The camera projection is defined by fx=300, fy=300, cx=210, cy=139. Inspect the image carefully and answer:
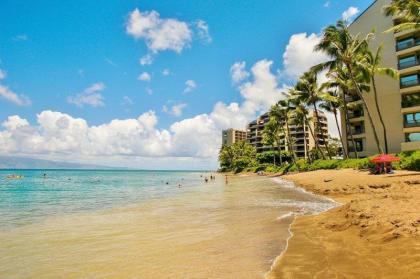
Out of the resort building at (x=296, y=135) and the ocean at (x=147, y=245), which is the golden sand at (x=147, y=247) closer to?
the ocean at (x=147, y=245)

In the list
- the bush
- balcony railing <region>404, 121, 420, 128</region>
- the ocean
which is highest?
balcony railing <region>404, 121, 420, 128</region>

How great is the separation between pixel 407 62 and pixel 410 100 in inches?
240

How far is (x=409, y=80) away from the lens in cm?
4572

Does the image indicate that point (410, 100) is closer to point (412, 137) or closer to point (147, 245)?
point (412, 137)

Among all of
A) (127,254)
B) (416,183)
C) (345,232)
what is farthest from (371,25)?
(127,254)

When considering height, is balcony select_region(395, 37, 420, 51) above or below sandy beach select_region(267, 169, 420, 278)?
above

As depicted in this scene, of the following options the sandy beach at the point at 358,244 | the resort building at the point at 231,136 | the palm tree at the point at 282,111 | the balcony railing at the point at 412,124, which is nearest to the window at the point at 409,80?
the balcony railing at the point at 412,124

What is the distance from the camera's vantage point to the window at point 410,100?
4393cm

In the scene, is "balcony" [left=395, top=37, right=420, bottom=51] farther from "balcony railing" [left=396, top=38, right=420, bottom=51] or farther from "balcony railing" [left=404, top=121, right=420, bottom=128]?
"balcony railing" [left=404, top=121, right=420, bottom=128]

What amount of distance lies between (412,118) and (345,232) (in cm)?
4535

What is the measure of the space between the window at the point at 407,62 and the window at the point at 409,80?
1.73m

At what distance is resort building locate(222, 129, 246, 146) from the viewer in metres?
188

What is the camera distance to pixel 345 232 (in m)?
8.88

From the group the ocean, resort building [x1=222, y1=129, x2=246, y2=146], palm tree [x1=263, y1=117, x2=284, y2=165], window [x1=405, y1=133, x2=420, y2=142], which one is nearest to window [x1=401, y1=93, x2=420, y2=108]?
window [x1=405, y1=133, x2=420, y2=142]
